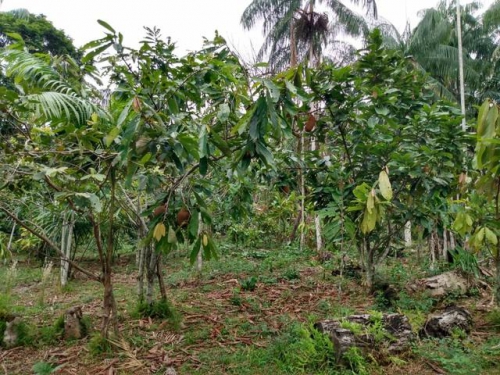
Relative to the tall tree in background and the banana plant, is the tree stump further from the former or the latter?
the tall tree in background

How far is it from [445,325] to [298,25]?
978 cm

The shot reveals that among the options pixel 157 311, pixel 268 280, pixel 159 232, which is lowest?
pixel 157 311

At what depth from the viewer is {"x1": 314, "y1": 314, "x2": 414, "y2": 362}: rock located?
9.21ft

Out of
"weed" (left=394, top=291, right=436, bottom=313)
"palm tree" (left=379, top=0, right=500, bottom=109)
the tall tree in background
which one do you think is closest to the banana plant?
"weed" (left=394, top=291, right=436, bottom=313)

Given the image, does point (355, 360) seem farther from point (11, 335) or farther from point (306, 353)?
point (11, 335)

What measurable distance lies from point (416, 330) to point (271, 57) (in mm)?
10905

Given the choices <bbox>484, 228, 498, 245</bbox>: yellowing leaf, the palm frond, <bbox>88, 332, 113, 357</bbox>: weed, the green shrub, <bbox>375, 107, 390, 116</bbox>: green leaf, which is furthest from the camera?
<bbox>375, 107, 390, 116</bbox>: green leaf

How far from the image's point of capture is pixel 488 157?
5.78ft

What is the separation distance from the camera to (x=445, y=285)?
4488 mm

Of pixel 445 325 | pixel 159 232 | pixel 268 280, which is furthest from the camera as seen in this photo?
pixel 268 280

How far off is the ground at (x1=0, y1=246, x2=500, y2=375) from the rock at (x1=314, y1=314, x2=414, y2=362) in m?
0.10

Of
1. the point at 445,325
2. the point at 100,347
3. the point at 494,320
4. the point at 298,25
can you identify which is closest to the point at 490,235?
the point at 445,325

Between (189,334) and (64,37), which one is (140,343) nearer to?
(189,334)

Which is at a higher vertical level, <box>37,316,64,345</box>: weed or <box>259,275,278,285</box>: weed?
<box>259,275,278,285</box>: weed
